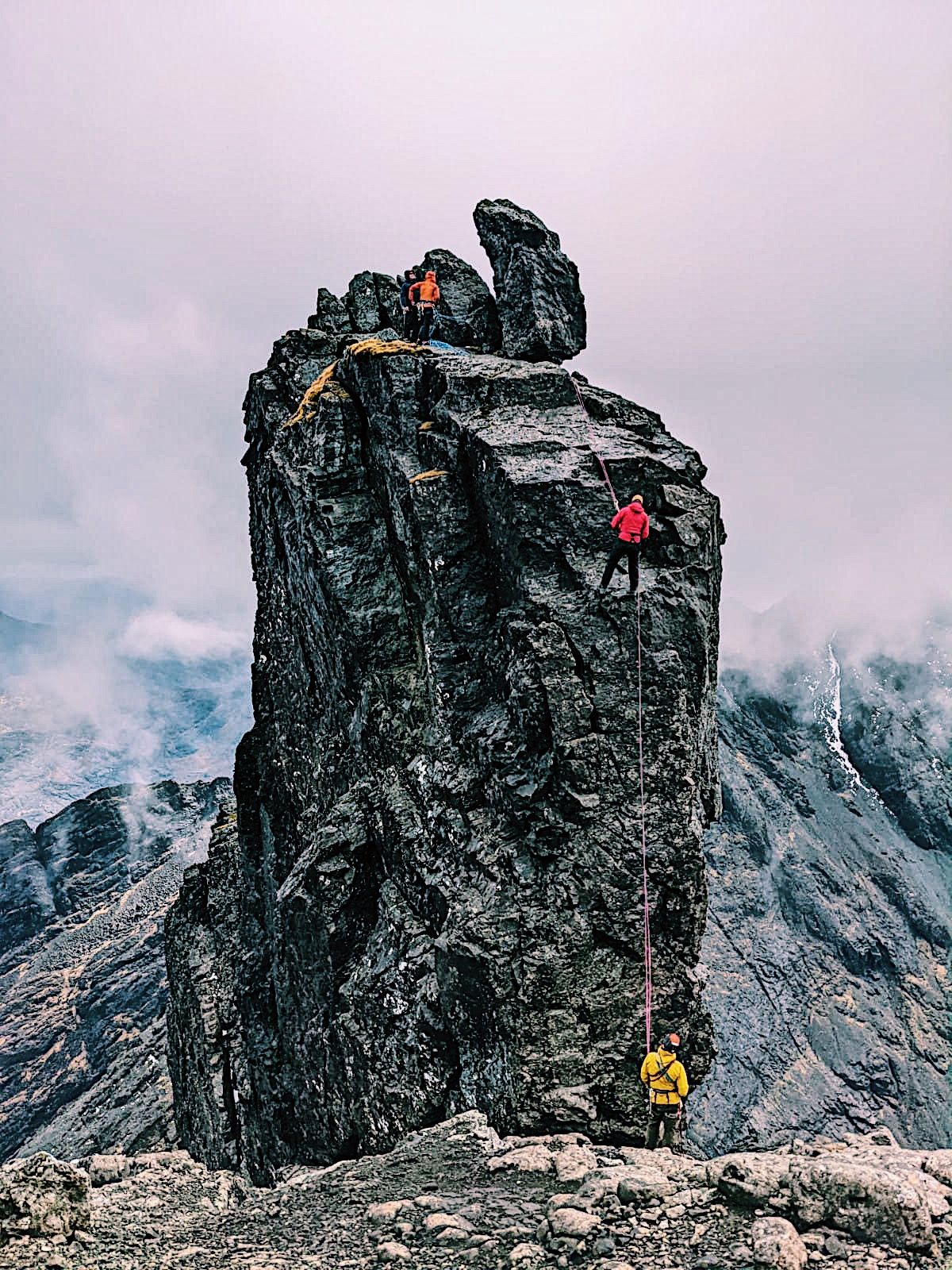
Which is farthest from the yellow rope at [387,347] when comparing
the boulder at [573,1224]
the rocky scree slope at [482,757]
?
the boulder at [573,1224]

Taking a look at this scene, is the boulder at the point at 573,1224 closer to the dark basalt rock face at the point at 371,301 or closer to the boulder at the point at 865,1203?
the boulder at the point at 865,1203

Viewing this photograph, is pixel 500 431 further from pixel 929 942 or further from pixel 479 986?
pixel 929 942

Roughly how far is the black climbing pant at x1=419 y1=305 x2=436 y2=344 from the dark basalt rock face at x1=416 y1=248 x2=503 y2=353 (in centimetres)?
356

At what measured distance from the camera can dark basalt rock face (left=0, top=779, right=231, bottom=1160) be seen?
219 feet

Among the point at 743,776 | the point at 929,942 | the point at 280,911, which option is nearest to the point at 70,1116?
the point at 280,911

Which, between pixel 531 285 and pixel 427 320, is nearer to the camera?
pixel 427 320

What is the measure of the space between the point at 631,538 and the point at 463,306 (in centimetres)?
1787

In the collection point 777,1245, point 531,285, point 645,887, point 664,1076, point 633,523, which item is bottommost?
point 777,1245

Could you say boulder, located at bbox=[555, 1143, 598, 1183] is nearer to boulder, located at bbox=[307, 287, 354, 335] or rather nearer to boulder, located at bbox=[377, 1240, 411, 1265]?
boulder, located at bbox=[377, 1240, 411, 1265]

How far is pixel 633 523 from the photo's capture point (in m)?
17.7

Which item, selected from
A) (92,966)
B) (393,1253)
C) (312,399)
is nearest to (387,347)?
(312,399)

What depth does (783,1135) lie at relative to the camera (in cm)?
7325

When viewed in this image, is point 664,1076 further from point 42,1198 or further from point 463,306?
point 463,306

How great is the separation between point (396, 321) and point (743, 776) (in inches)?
3523
